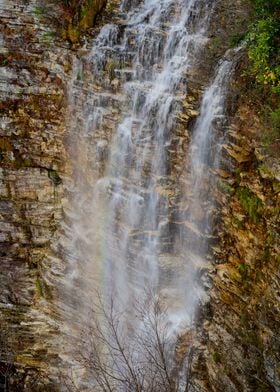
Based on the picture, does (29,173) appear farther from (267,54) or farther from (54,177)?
(267,54)

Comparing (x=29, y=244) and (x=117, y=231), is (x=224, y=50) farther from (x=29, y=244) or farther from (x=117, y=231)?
(x=29, y=244)

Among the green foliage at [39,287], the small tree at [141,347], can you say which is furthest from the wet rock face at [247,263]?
the green foliage at [39,287]

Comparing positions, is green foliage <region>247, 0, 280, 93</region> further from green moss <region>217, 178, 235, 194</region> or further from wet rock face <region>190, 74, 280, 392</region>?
green moss <region>217, 178, 235, 194</region>

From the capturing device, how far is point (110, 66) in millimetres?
11078

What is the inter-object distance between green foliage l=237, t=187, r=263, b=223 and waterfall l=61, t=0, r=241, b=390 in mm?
977

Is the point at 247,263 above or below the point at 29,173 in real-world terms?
above

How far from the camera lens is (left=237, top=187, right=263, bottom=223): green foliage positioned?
8.48m

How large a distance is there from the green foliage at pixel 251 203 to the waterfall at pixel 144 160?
98cm

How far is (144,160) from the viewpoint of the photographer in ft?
34.9

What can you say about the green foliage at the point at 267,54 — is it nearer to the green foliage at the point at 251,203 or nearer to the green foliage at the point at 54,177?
the green foliage at the point at 251,203

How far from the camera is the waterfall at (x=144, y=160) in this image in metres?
9.96

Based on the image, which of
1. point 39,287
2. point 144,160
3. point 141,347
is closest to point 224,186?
point 144,160

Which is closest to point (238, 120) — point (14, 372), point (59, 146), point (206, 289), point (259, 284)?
point (259, 284)

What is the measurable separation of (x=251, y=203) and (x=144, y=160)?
3.11 m
